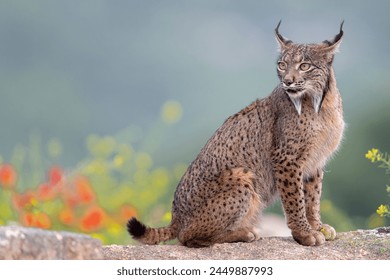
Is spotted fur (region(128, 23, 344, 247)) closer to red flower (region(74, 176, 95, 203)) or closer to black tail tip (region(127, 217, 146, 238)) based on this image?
black tail tip (region(127, 217, 146, 238))

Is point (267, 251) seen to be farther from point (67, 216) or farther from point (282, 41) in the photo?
point (67, 216)

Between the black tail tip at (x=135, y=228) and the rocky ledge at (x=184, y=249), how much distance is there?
0.13m

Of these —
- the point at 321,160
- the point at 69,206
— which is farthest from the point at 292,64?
the point at 69,206

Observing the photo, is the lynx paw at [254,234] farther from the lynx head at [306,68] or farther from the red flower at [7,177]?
the red flower at [7,177]

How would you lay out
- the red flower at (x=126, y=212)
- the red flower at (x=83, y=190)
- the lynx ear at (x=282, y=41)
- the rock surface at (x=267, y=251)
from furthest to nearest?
1. the red flower at (x=126, y=212)
2. the red flower at (x=83, y=190)
3. the lynx ear at (x=282, y=41)
4. the rock surface at (x=267, y=251)

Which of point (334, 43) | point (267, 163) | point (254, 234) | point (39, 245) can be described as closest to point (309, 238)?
point (254, 234)

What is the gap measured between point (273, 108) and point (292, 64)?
712 millimetres

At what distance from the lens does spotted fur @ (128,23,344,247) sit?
27.6 feet

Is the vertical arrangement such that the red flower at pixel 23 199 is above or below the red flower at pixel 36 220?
above

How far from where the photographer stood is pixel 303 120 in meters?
8.55

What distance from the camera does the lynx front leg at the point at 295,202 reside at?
8.55m

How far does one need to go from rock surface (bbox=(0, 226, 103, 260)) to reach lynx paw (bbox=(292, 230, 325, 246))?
268 cm

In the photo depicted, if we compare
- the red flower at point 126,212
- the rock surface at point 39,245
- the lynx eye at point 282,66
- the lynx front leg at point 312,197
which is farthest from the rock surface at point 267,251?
the red flower at point 126,212

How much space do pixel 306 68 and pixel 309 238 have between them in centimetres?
180
